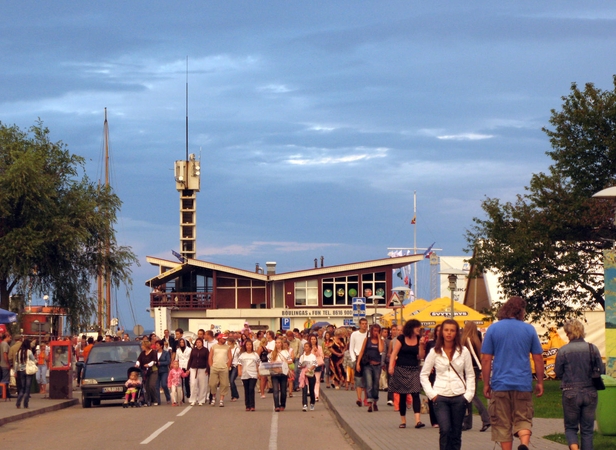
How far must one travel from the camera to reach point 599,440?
12.9 m

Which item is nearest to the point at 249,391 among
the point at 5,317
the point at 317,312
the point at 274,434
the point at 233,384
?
the point at 233,384

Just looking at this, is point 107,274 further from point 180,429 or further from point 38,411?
point 180,429

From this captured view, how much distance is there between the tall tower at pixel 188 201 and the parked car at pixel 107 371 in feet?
152

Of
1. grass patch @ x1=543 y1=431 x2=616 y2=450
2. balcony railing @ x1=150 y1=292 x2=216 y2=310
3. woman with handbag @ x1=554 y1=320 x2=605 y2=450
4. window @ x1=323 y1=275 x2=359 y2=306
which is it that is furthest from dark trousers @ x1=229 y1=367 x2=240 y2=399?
window @ x1=323 y1=275 x2=359 y2=306

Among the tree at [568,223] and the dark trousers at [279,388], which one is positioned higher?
the tree at [568,223]

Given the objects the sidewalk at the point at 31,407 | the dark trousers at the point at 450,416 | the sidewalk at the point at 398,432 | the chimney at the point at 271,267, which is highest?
the chimney at the point at 271,267

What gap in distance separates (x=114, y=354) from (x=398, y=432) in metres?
13.2

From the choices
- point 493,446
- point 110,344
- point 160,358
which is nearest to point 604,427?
point 493,446

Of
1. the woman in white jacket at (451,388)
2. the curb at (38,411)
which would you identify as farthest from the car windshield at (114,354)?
the woman in white jacket at (451,388)

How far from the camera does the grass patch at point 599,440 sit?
12.1 m

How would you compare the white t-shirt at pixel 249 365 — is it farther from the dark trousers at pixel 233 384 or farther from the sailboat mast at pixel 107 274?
the sailboat mast at pixel 107 274

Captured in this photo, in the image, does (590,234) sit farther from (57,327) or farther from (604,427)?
(57,327)

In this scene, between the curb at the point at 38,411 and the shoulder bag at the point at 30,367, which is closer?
the curb at the point at 38,411

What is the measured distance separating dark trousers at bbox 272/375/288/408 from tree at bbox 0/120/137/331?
15.8 meters
